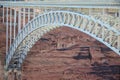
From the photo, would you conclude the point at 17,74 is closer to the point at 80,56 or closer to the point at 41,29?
the point at 41,29

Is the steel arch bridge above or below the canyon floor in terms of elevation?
above

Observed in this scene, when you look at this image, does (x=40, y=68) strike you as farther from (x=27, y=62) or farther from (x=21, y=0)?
(x=21, y=0)

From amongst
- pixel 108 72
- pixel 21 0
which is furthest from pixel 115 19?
pixel 108 72

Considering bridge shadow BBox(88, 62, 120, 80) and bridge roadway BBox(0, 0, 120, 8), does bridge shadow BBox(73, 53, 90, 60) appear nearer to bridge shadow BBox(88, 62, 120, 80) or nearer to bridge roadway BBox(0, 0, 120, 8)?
bridge shadow BBox(88, 62, 120, 80)

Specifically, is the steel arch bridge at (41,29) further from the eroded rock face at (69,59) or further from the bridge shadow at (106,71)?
the bridge shadow at (106,71)

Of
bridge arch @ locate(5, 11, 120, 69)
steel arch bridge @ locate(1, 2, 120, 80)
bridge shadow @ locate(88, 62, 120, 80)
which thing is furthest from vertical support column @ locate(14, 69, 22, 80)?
bridge shadow @ locate(88, 62, 120, 80)
